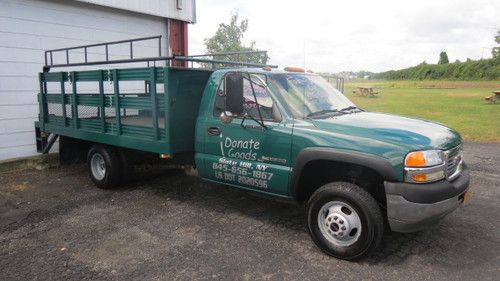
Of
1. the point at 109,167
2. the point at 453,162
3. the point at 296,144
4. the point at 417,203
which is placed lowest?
the point at 109,167

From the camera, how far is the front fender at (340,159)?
3.81 meters

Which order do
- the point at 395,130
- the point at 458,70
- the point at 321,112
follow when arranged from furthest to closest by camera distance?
the point at 458,70 → the point at 321,112 → the point at 395,130

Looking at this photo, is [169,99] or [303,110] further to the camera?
[169,99]

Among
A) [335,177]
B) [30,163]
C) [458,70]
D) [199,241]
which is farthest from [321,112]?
[458,70]

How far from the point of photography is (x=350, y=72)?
8.15 metres

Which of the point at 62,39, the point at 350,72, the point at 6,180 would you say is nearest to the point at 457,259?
the point at 350,72

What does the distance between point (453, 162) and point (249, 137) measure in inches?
85.1

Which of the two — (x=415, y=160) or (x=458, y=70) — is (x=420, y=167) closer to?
(x=415, y=160)

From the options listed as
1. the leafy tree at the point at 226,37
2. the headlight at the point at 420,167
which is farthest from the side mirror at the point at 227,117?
the leafy tree at the point at 226,37

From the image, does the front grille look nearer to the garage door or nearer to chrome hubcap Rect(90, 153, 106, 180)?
chrome hubcap Rect(90, 153, 106, 180)

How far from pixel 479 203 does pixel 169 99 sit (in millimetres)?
4553

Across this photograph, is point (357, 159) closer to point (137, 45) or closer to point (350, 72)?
point (350, 72)

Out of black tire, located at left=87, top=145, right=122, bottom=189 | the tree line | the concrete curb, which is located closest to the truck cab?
black tire, located at left=87, top=145, right=122, bottom=189

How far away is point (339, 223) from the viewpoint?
13.5 feet
